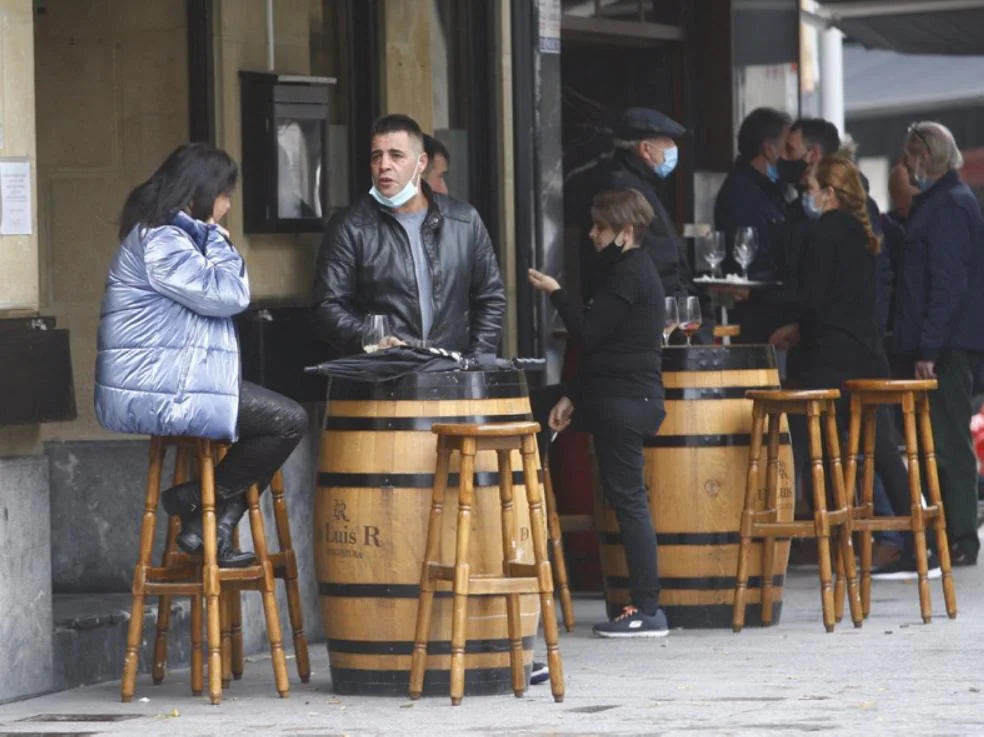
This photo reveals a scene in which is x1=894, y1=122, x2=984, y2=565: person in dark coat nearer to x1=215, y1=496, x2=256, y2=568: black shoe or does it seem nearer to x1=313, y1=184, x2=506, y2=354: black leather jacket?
x1=313, y1=184, x2=506, y2=354: black leather jacket

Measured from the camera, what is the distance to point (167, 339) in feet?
22.6

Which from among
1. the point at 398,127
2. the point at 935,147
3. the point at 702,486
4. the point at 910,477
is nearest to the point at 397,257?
the point at 398,127

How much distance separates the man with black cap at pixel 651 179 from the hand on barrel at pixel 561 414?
570 mm

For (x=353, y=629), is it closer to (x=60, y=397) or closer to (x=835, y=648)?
(x=60, y=397)

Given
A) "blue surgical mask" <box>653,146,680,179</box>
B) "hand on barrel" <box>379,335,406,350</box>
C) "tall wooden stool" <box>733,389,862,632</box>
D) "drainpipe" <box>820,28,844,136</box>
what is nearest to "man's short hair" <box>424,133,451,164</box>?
"blue surgical mask" <box>653,146,680,179</box>

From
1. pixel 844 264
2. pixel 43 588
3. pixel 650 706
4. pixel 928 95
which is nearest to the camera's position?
pixel 650 706

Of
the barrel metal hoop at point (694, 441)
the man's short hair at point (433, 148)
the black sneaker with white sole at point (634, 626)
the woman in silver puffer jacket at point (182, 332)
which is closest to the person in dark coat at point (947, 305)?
the barrel metal hoop at point (694, 441)

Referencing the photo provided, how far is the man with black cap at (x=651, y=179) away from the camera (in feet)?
30.3

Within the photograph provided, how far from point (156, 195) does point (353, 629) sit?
1.45 m

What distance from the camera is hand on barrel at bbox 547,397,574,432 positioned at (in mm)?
8617

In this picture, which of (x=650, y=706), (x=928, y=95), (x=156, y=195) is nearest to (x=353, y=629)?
(x=650, y=706)

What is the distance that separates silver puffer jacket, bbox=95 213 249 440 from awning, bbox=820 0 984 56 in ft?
20.1

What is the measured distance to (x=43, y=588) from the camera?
24.0 ft

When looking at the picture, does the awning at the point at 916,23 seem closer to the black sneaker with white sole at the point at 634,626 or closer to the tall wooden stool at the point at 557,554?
the tall wooden stool at the point at 557,554
